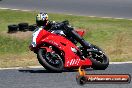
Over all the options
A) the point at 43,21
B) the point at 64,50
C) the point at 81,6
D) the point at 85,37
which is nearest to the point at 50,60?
the point at 64,50

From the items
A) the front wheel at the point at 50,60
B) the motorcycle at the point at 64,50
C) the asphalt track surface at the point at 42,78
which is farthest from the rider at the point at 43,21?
the asphalt track surface at the point at 42,78

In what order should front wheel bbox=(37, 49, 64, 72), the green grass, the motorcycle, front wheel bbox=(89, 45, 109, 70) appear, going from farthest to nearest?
1. the green grass
2. front wheel bbox=(89, 45, 109, 70)
3. the motorcycle
4. front wheel bbox=(37, 49, 64, 72)

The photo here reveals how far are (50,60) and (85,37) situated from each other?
7468mm

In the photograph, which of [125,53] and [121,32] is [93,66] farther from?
[121,32]

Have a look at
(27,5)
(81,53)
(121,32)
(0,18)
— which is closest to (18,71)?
(81,53)

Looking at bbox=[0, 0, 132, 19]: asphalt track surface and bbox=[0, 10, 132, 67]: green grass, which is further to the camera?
bbox=[0, 0, 132, 19]: asphalt track surface

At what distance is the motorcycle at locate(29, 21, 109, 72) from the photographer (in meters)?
12.9

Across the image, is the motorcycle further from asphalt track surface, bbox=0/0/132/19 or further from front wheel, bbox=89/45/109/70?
asphalt track surface, bbox=0/0/132/19

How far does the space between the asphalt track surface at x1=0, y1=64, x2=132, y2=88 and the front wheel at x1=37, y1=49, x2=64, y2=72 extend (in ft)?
0.61

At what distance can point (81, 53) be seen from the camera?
1336cm

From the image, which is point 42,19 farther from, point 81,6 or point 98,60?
point 81,6

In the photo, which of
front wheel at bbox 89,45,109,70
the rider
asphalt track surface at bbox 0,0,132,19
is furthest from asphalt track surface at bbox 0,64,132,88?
asphalt track surface at bbox 0,0,132,19

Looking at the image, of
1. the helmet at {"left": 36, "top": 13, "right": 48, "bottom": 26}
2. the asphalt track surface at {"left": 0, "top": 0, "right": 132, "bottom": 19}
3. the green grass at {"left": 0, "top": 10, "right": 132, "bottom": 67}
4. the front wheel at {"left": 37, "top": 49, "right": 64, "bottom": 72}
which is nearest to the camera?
the front wheel at {"left": 37, "top": 49, "right": 64, "bottom": 72}

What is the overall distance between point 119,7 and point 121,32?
8.36 metres
